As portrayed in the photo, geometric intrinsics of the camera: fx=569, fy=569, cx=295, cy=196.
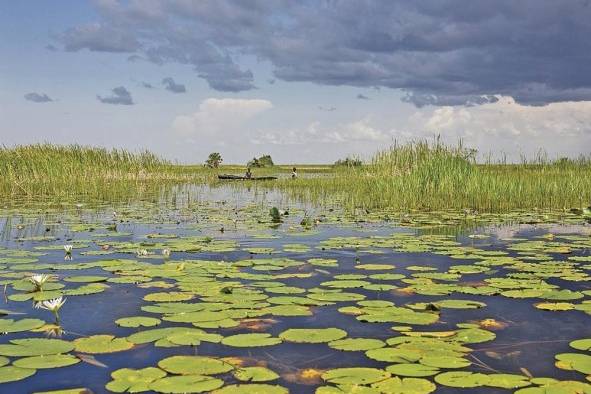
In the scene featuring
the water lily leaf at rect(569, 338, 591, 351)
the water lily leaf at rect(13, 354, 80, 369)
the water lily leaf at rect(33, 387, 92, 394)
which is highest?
the water lily leaf at rect(569, 338, 591, 351)

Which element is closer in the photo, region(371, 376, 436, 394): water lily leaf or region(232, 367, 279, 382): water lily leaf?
region(371, 376, 436, 394): water lily leaf

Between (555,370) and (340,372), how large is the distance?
1.38 metres

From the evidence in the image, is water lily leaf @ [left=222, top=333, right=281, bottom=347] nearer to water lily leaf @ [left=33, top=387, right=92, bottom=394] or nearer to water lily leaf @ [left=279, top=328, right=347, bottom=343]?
water lily leaf @ [left=279, top=328, right=347, bottom=343]

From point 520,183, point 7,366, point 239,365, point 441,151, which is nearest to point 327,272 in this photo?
point 239,365

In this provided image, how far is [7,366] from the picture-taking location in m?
3.54

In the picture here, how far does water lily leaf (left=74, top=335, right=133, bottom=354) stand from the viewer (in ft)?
12.7

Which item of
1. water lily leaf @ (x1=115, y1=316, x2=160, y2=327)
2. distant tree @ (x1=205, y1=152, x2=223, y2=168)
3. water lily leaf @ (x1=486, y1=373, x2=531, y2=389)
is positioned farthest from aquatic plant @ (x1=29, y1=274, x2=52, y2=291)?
distant tree @ (x1=205, y1=152, x2=223, y2=168)

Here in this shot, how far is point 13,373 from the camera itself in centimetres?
341

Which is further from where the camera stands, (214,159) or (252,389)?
(214,159)

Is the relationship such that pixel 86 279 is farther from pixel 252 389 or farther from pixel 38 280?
pixel 252 389

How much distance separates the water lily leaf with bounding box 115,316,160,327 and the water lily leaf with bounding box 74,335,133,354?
369mm

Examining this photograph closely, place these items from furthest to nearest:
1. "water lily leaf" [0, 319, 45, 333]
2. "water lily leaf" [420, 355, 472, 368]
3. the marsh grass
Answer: the marsh grass → "water lily leaf" [0, 319, 45, 333] → "water lily leaf" [420, 355, 472, 368]

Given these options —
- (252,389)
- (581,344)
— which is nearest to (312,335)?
(252,389)

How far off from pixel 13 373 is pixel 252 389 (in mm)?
1483
